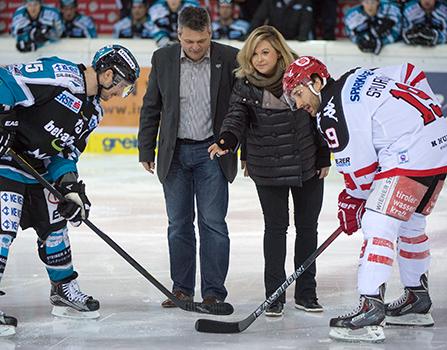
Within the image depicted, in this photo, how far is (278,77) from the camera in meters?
4.52

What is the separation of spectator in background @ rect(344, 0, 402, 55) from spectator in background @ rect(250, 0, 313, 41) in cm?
42

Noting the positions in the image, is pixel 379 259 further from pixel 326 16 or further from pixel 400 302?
pixel 326 16

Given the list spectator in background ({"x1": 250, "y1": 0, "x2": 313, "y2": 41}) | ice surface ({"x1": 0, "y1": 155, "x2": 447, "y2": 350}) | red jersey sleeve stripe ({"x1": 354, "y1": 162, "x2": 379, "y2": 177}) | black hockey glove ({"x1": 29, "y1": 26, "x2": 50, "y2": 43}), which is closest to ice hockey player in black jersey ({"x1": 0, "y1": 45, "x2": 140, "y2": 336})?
ice surface ({"x1": 0, "y1": 155, "x2": 447, "y2": 350})

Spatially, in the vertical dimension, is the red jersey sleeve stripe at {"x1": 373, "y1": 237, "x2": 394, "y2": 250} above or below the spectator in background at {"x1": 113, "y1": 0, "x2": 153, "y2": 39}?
above

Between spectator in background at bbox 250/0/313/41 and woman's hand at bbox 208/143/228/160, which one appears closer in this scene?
woman's hand at bbox 208/143/228/160

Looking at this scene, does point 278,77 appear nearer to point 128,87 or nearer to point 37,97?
point 128,87

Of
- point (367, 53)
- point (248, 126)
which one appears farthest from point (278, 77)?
point (367, 53)

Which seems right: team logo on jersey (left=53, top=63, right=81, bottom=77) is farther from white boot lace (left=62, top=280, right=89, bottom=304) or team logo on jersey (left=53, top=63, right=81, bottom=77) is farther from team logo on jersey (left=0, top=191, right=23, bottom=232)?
white boot lace (left=62, top=280, right=89, bottom=304)

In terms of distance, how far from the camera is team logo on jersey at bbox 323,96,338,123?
400 centimetres

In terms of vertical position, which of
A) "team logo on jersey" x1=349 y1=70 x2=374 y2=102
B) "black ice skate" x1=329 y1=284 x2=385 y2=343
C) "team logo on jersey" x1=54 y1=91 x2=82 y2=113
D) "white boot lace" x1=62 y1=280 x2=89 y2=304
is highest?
"team logo on jersey" x1=349 y1=70 x2=374 y2=102

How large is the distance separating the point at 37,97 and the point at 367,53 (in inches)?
254

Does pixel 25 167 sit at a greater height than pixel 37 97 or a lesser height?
lesser

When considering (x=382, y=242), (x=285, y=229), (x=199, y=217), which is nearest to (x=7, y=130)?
(x=199, y=217)

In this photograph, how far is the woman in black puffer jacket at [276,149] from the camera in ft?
14.8
